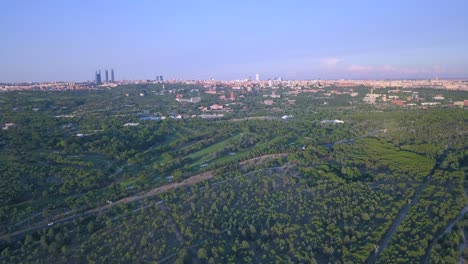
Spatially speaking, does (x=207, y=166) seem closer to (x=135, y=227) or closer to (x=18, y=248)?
(x=135, y=227)

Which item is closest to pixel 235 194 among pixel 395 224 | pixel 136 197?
pixel 136 197

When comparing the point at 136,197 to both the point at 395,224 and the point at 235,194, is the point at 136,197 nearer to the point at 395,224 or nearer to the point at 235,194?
the point at 235,194

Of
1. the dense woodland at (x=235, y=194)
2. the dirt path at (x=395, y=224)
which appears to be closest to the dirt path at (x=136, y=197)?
the dense woodland at (x=235, y=194)

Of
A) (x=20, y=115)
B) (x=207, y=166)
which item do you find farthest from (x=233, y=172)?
(x=20, y=115)

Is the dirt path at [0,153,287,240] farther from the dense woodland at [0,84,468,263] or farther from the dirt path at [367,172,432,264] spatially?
the dirt path at [367,172,432,264]

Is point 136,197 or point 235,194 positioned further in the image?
point 136,197

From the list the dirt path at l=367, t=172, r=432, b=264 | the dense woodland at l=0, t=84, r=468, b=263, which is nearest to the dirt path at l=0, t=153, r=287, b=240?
the dense woodland at l=0, t=84, r=468, b=263

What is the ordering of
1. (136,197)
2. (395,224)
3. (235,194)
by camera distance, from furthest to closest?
(136,197)
(235,194)
(395,224)

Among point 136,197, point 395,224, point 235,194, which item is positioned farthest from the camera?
point 136,197
